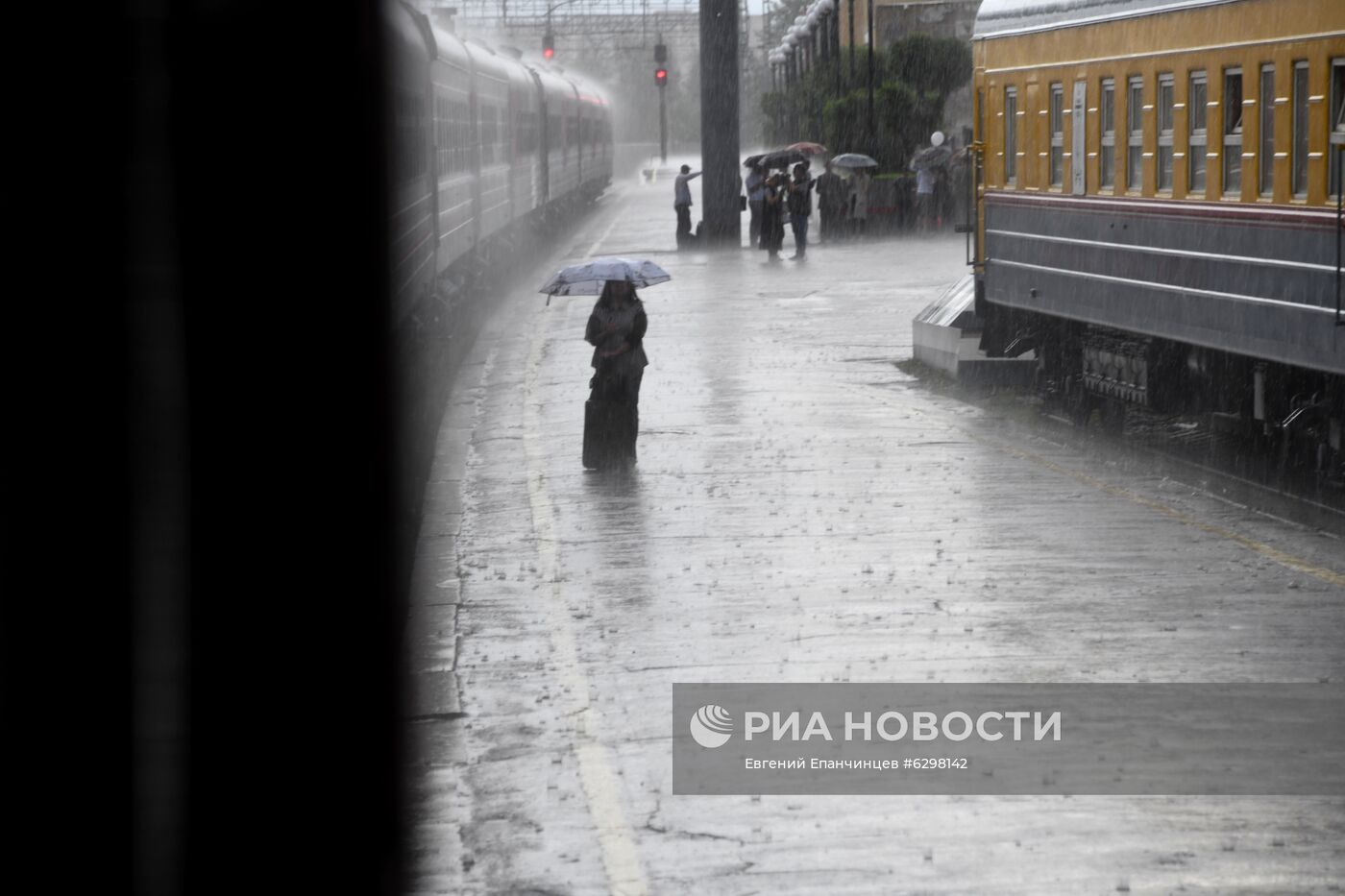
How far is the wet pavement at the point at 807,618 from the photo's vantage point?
6871 millimetres

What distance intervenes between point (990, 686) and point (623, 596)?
250 centimetres

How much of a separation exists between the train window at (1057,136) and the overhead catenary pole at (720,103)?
68.8ft

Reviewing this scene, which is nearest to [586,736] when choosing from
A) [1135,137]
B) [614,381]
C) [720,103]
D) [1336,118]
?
[1336,118]

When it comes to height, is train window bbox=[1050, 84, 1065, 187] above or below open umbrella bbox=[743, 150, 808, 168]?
above

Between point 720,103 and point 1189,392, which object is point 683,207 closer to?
point 720,103

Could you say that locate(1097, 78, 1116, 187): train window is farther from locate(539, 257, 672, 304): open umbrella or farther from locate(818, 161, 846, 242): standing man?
locate(818, 161, 846, 242): standing man

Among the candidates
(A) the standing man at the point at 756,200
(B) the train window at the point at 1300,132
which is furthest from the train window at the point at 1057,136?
(A) the standing man at the point at 756,200

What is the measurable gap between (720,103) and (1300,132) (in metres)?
26.6

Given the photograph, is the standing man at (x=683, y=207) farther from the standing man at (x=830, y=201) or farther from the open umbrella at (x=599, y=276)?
the open umbrella at (x=599, y=276)

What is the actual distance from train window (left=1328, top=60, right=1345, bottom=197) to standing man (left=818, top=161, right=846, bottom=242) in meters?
30.0

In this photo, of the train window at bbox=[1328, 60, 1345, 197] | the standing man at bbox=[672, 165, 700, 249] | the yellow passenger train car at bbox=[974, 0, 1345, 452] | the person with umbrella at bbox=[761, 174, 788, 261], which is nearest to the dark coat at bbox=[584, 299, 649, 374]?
the yellow passenger train car at bbox=[974, 0, 1345, 452]

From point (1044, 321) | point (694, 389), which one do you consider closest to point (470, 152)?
point (694, 389)

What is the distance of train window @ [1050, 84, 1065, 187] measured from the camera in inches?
677

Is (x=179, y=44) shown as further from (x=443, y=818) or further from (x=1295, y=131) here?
(x=1295, y=131)
